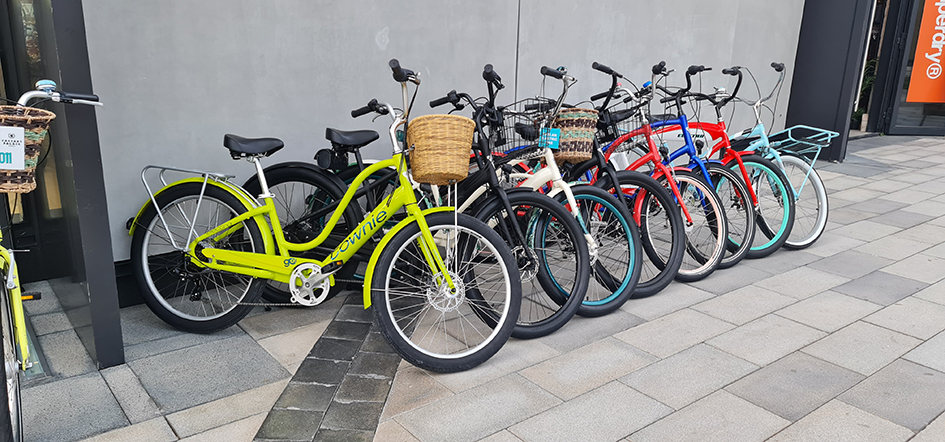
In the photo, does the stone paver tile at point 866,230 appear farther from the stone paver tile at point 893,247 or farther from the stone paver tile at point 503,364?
the stone paver tile at point 503,364

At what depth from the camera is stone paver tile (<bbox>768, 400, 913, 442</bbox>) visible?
2.45 meters

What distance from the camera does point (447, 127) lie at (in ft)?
9.00

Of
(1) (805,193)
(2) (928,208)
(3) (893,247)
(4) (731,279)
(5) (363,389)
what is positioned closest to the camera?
(5) (363,389)

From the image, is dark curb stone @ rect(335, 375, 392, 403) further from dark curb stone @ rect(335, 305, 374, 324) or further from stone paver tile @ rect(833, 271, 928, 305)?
stone paver tile @ rect(833, 271, 928, 305)

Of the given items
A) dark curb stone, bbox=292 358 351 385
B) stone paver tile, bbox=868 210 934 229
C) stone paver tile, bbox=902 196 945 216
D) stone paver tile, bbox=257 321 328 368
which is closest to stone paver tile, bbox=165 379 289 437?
dark curb stone, bbox=292 358 351 385

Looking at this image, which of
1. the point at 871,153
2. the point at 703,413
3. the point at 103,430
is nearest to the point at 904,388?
the point at 703,413

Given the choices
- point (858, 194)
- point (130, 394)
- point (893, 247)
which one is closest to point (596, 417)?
point (130, 394)

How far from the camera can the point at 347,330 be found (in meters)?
3.39

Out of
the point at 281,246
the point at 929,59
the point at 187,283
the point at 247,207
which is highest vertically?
the point at 929,59

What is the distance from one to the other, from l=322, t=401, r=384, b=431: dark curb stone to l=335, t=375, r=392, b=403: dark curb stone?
0.04 meters

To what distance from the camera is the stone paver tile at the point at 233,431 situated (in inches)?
94.9

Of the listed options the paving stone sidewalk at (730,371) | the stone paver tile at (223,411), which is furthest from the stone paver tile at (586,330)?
the stone paver tile at (223,411)

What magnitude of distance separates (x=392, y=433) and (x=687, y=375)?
1.34 meters

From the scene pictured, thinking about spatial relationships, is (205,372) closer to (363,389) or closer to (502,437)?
(363,389)
